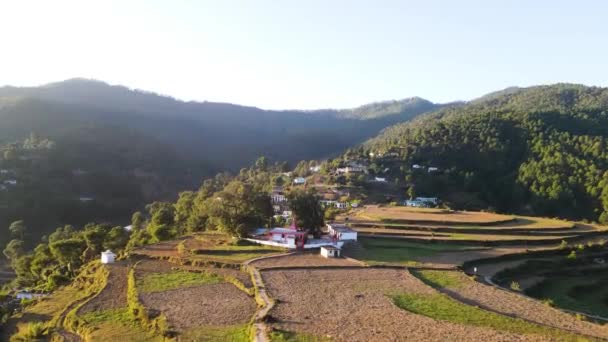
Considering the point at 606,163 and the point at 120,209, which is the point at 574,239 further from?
the point at 120,209

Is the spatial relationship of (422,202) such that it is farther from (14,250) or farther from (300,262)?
(14,250)

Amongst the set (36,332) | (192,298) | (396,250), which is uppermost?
(192,298)

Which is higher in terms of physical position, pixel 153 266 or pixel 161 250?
pixel 153 266

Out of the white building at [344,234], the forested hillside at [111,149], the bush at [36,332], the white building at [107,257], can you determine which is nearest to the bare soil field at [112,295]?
the bush at [36,332]

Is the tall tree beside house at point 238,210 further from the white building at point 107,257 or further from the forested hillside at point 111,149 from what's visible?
the forested hillside at point 111,149

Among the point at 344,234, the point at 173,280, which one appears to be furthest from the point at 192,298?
the point at 344,234

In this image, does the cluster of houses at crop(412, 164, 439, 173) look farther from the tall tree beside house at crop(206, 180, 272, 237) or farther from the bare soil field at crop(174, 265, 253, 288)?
the bare soil field at crop(174, 265, 253, 288)
